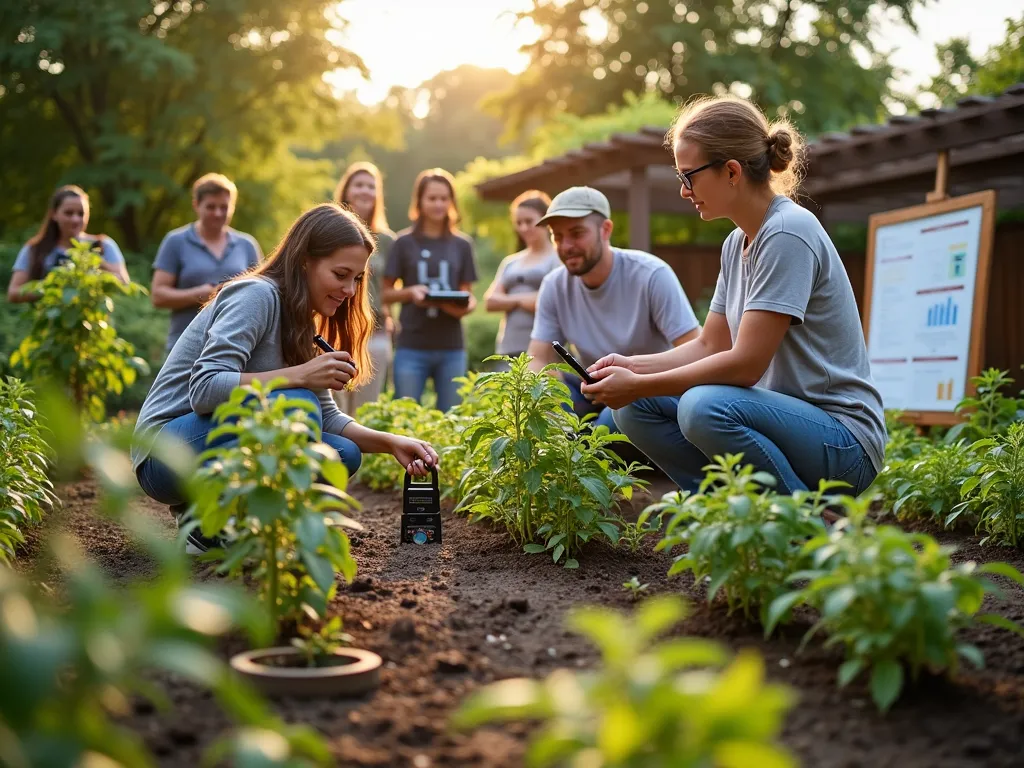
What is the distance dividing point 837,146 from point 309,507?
742cm

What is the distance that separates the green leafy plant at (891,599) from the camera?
1908 mm

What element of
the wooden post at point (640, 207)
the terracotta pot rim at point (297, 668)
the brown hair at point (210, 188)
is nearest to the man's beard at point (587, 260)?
the brown hair at point (210, 188)

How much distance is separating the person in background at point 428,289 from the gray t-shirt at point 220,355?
2.86 meters

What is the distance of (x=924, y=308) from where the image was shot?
7141 millimetres

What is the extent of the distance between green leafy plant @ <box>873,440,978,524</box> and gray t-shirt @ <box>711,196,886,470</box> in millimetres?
951

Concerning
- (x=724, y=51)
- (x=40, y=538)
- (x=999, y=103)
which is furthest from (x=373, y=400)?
(x=724, y=51)

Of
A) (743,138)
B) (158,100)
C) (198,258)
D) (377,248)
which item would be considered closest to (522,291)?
(377,248)

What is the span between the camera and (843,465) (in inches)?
129

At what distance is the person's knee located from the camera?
3238 millimetres

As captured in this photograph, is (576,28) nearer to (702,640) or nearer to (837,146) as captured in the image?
(837,146)

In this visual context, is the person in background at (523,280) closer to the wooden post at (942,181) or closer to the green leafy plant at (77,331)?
the green leafy plant at (77,331)

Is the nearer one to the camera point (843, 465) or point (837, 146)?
point (843, 465)

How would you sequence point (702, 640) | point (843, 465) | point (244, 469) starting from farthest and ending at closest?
1. point (843, 465)
2. point (702, 640)
3. point (244, 469)

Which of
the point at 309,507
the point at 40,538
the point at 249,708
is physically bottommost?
the point at 40,538
